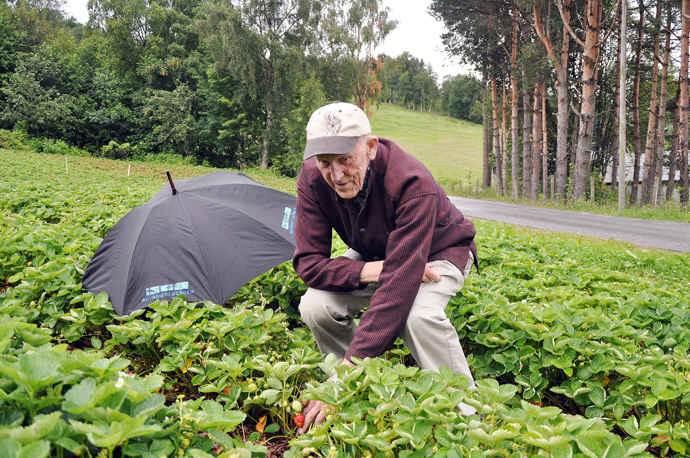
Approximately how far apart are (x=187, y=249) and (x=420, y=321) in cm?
202

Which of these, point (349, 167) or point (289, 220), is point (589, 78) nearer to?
point (289, 220)

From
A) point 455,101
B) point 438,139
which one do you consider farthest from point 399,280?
point 455,101

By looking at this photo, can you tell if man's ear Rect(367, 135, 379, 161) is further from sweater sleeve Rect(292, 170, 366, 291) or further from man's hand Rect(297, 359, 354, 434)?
man's hand Rect(297, 359, 354, 434)

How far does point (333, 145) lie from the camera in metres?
2.29

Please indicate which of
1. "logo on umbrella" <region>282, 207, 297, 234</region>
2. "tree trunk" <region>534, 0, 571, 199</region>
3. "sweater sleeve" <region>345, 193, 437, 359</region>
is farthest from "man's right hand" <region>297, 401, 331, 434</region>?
"tree trunk" <region>534, 0, 571, 199</region>

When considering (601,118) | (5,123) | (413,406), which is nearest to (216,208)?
(413,406)

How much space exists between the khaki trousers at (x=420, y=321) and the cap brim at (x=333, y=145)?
2.82ft

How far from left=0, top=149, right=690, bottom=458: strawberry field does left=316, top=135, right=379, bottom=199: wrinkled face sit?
86 centimetres

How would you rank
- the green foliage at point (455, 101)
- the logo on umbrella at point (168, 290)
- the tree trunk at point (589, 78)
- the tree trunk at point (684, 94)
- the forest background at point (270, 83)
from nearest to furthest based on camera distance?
the logo on umbrella at point (168, 290) < the tree trunk at point (589, 78) < the tree trunk at point (684, 94) < the forest background at point (270, 83) < the green foliage at point (455, 101)

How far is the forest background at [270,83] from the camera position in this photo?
Answer: 2344 cm

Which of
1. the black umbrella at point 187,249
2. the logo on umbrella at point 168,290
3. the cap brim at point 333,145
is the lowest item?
the logo on umbrella at point 168,290

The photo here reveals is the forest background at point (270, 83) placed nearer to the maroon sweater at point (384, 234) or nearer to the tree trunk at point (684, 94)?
the tree trunk at point (684, 94)

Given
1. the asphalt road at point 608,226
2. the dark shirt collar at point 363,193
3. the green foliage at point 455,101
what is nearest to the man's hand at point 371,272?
the dark shirt collar at point 363,193

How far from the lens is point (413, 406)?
5.76 ft
